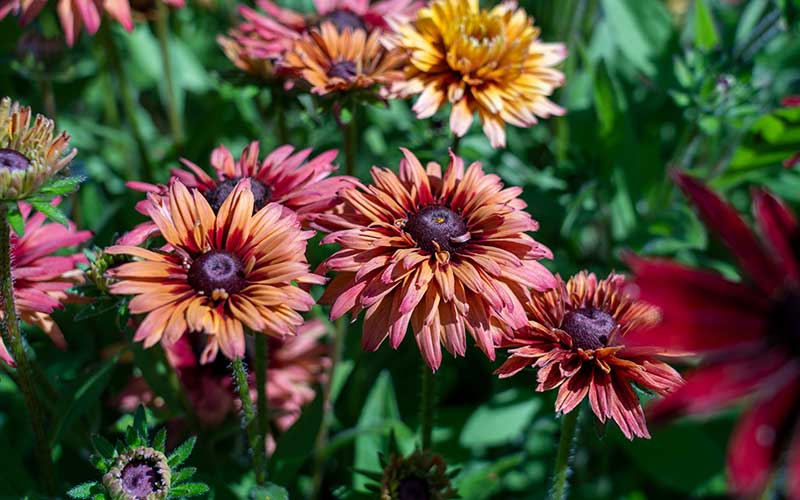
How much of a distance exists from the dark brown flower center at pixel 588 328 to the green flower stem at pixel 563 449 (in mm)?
136

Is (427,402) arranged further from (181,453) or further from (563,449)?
(181,453)

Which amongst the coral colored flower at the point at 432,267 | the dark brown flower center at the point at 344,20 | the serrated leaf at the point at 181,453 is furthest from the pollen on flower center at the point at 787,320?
the dark brown flower center at the point at 344,20

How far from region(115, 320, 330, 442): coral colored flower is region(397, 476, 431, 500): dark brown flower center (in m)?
0.32

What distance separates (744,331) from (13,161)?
0.93 metres

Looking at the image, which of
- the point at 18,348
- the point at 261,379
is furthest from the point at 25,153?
the point at 261,379

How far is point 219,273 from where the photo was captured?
121 centimetres

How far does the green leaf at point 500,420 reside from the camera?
6.31 feet

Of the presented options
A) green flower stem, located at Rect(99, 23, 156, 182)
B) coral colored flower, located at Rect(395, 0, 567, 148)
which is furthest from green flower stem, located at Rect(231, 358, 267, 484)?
green flower stem, located at Rect(99, 23, 156, 182)

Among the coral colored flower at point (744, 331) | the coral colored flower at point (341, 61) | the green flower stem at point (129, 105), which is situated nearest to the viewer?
the coral colored flower at point (744, 331)

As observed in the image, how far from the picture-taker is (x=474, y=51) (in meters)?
1.58

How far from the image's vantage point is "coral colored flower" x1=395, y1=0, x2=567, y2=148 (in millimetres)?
1584

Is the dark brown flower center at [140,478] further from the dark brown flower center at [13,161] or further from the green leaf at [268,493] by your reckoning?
the dark brown flower center at [13,161]

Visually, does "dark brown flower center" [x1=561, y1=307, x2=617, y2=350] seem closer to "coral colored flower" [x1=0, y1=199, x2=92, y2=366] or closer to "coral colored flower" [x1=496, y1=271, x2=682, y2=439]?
"coral colored flower" [x1=496, y1=271, x2=682, y2=439]

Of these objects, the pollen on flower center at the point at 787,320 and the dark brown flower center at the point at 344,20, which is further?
the dark brown flower center at the point at 344,20
